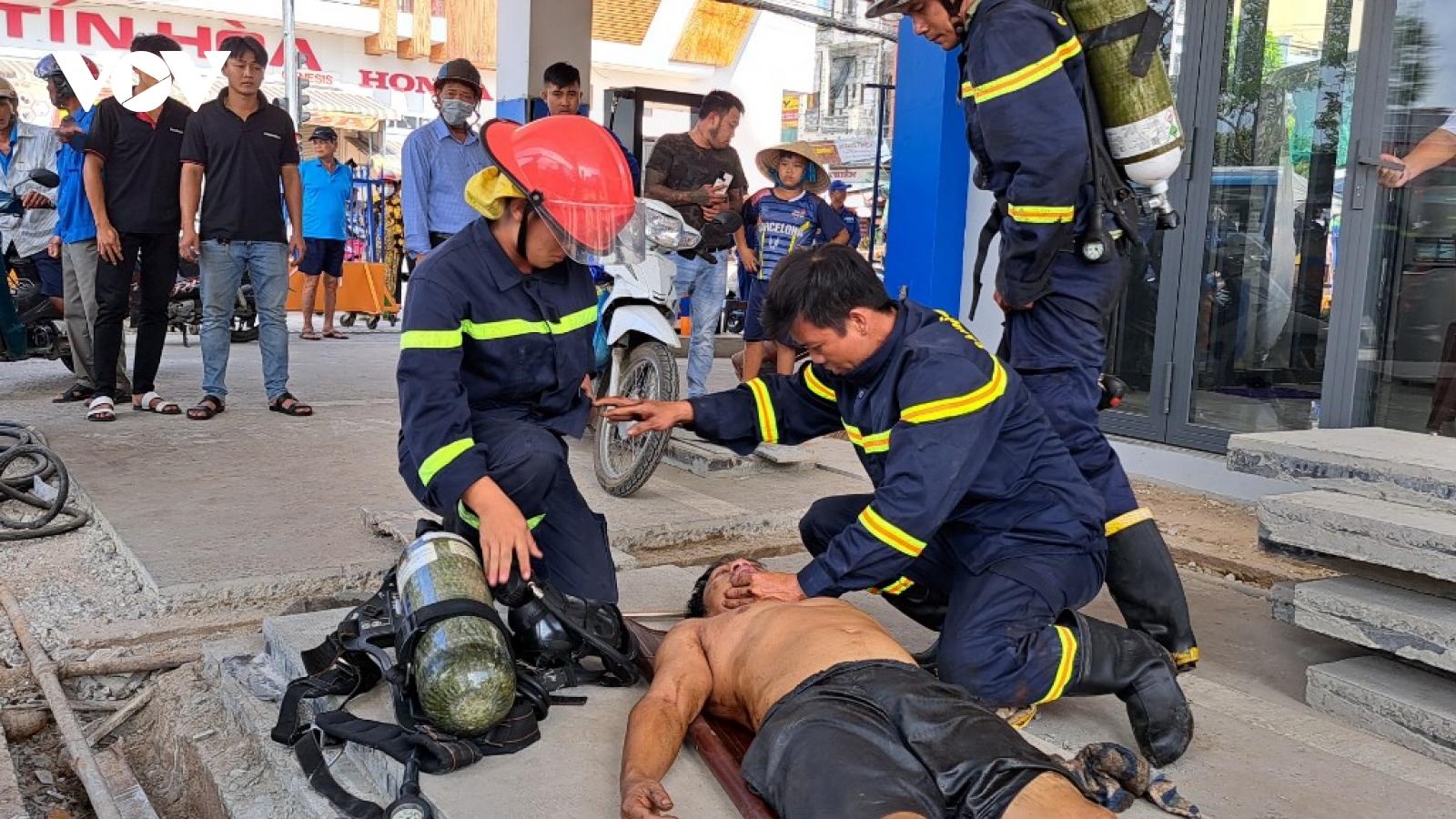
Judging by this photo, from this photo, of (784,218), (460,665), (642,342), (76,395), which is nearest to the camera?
(460,665)

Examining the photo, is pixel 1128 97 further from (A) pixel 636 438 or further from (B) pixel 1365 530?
(A) pixel 636 438

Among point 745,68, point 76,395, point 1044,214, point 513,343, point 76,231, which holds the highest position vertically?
point 745,68

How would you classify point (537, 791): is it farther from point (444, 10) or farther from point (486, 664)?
point (444, 10)

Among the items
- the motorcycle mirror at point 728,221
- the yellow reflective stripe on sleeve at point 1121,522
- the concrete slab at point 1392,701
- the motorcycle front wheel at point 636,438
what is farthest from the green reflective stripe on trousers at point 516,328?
the motorcycle mirror at point 728,221

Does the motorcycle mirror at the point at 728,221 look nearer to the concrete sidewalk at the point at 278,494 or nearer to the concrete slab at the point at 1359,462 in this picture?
the concrete sidewalk at the point at 278,494

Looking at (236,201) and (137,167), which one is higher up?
(137,167)

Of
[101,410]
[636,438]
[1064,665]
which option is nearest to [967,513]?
[1064,665]

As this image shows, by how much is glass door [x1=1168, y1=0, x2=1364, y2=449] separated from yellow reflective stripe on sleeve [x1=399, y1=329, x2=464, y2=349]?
4196 millimetres

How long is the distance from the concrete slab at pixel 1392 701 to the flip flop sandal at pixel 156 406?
5912mm

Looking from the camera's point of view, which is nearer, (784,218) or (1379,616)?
(1379,616)

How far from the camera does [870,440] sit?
2.75 m

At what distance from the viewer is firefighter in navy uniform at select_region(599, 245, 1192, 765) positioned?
99.3 inches

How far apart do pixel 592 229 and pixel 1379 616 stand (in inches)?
86.7

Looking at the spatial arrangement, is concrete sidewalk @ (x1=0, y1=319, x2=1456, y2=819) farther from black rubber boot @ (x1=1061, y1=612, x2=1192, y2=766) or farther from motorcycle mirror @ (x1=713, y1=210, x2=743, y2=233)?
motorcycle mirror @ (x1=713, y1=210, x2=743, y2=233)
